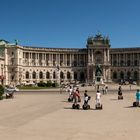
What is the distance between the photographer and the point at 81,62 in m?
179

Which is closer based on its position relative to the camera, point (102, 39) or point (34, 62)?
point (34, 62)

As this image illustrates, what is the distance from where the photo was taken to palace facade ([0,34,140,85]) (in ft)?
547

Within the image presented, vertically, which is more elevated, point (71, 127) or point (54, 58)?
point (54, 58)

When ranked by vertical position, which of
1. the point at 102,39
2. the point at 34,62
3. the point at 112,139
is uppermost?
the point at 102,39

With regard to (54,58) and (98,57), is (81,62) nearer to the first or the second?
(98,57)

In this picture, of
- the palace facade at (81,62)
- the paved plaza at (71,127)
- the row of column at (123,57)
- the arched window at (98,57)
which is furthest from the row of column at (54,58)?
the paved plaza at (71,127)

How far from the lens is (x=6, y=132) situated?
21.5 metres

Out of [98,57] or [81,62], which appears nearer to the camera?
[98,57]

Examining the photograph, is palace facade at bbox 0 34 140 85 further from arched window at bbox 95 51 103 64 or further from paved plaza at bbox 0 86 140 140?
paved plaza at bbox 0 86 140 140

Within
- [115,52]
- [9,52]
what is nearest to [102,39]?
[115,52]

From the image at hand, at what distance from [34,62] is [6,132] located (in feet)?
479

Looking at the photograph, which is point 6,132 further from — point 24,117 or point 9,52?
point 9,52

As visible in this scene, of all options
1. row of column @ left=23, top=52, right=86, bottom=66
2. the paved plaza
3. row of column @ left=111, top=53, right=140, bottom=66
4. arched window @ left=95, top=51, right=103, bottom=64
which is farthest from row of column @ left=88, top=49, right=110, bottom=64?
the paved plaza

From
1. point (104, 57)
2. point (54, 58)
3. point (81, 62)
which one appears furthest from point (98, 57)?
point (54, 58)
